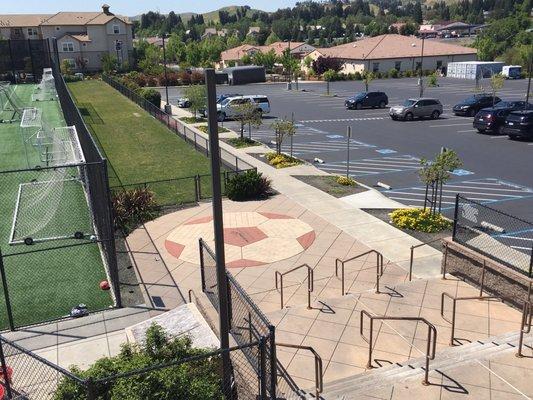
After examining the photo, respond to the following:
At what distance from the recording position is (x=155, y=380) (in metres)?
6.36

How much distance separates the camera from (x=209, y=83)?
596 cm

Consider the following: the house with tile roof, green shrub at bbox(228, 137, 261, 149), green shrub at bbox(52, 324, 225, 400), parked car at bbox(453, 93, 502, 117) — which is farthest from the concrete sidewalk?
the house with tile roof

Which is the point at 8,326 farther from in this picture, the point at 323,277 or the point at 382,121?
the point at 382,121

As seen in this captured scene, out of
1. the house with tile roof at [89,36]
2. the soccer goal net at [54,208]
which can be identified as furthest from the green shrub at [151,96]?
the house with tile roof at [89,36]

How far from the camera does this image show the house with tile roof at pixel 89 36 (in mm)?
88938

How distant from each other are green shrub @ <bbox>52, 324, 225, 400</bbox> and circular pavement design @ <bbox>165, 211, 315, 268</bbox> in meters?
6.46

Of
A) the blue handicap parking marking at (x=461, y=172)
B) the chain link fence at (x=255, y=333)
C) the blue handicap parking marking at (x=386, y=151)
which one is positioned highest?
the chain link fence at (x=255, y=333)

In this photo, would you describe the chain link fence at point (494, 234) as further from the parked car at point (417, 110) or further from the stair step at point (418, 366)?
the parked car at point (417, 110)

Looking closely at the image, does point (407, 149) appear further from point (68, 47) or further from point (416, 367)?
point (68, 47)

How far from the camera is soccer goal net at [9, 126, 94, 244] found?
1545cm

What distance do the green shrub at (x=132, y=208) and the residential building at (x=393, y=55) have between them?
61860mm

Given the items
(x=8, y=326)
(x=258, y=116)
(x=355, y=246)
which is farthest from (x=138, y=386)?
(x=258, y=116)

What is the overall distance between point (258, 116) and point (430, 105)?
13899mm

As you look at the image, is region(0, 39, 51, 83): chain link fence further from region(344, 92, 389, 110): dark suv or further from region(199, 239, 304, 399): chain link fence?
region(199, 239, 304, 399): chain link fence
